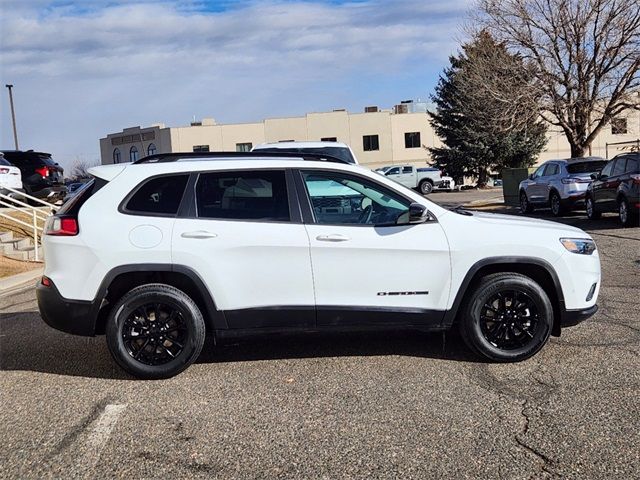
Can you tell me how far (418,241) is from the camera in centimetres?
543

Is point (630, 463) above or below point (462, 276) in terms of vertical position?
below

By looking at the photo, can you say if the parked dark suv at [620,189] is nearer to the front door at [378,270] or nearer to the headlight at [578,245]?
the headlight at [578,245]

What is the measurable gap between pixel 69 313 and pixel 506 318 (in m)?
3.43

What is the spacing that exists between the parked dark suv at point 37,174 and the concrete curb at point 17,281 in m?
8.54

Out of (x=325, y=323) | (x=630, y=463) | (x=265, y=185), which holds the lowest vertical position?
(x=630, y=463)

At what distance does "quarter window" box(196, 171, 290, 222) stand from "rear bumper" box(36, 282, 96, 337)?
3.74ft

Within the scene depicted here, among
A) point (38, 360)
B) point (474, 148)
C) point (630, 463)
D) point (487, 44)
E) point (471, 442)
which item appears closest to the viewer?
point (630, 463)

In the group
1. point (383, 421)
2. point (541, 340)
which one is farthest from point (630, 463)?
point (541, 340)

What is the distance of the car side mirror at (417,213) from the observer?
17.6ft

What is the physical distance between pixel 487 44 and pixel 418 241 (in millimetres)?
19469

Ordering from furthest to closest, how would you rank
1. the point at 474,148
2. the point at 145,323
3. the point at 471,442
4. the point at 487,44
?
the point at 474,148
the point at 487,44
the point at 145,323
the point at 471,442

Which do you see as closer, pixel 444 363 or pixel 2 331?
pixel 444 363

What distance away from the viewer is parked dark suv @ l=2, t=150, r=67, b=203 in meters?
19.2

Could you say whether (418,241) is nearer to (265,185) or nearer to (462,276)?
(462,276)
